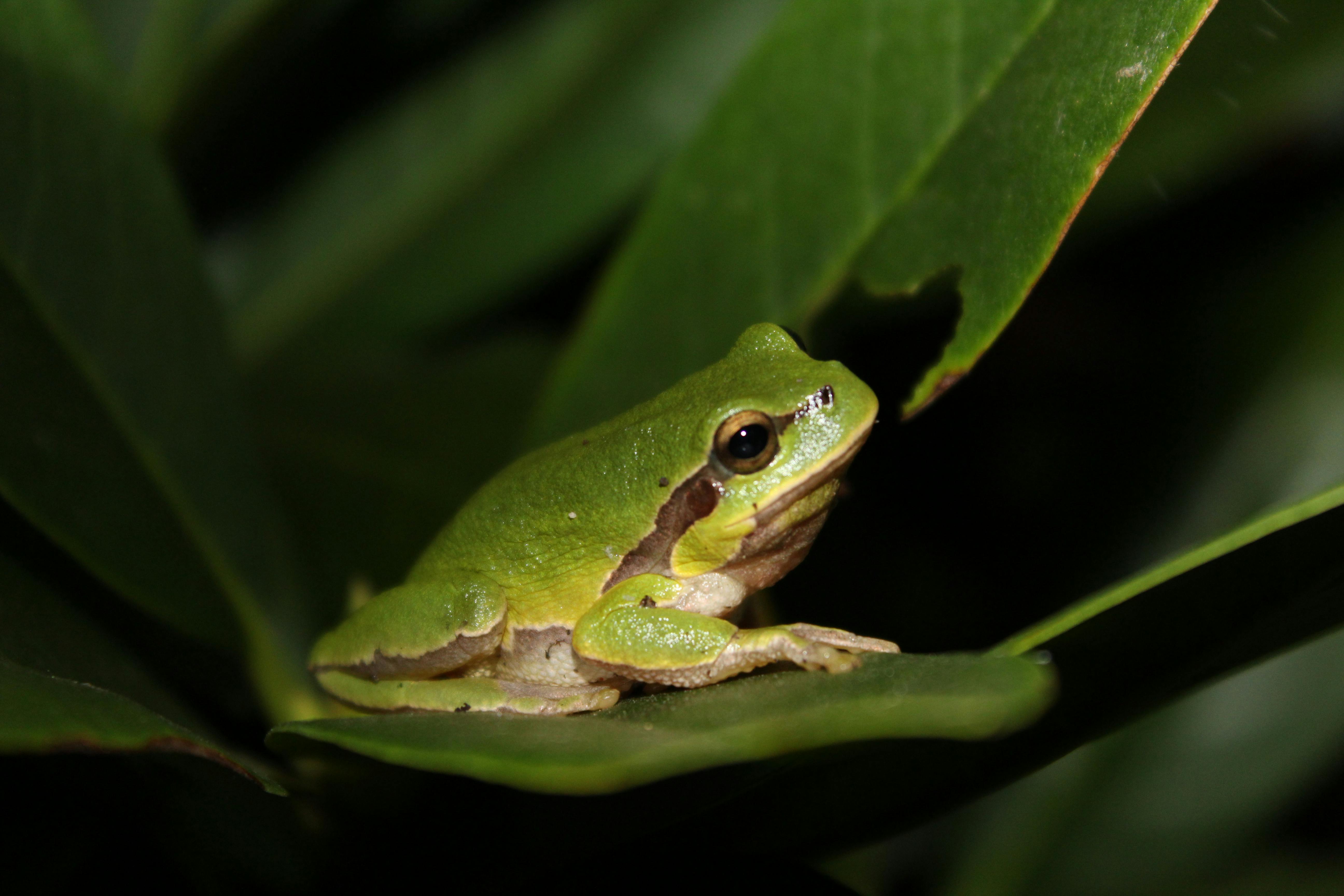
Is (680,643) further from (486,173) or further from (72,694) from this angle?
(486,173)

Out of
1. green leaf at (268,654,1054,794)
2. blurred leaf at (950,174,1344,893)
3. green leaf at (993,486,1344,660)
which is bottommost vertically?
green leaf at (268,654,1054,794)

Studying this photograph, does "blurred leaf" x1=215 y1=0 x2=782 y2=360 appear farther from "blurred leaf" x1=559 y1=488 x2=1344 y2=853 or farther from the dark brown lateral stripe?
"blurred leaf" x1=559 y1=488 x2=1344 y2=853

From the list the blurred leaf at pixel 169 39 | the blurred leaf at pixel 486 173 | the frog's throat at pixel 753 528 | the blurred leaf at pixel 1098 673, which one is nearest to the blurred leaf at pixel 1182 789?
the frog's throat at pixel 753 528

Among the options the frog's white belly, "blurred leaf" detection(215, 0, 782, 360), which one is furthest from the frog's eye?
"blurred leaf" detection(215, 0, 782, 360)

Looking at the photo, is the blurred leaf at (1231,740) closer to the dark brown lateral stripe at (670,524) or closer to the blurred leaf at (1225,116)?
the blurred leaf at (1225,116)

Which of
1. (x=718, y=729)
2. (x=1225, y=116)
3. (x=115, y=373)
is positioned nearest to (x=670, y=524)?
(x=718, y=729)

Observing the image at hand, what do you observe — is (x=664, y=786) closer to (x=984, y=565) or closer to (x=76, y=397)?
(x=76, y=397)

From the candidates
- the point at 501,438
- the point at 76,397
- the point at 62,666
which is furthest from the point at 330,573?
the point at 62,666

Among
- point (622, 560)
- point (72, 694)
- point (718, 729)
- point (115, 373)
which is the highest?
point (115, 373)
